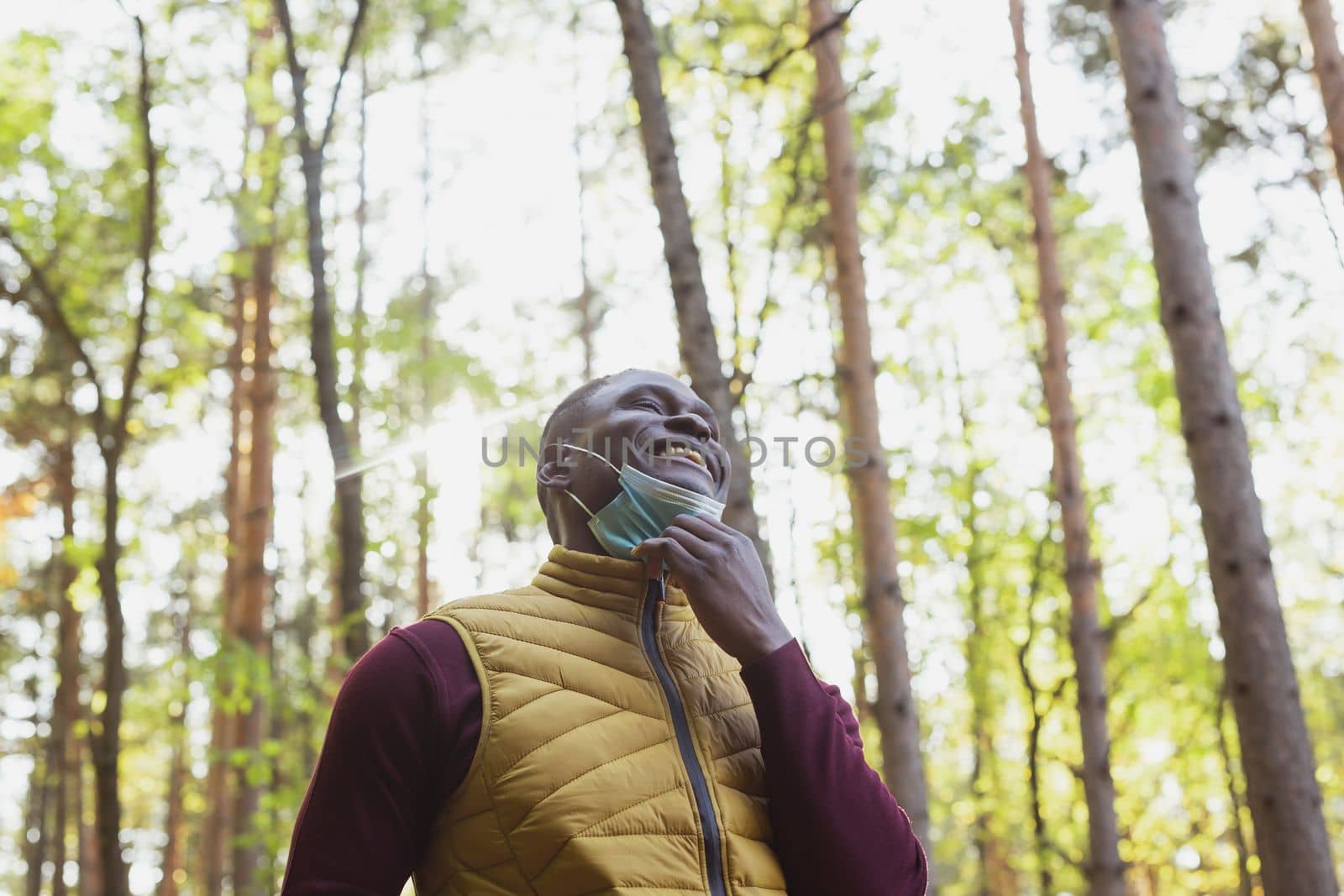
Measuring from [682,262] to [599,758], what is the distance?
251cm

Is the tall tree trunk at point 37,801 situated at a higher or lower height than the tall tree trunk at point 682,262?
lower

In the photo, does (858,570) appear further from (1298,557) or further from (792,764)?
(1298,557)

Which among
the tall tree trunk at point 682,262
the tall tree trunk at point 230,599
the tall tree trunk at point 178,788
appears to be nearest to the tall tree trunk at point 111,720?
the tall tree trunk at point 682,262

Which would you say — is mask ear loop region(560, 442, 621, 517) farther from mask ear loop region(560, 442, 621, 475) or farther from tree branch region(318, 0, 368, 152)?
tree branch region(318, 0, 368, 152)

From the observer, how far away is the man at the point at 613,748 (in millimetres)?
1688

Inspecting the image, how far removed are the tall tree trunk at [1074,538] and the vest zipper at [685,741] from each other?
24.0ft

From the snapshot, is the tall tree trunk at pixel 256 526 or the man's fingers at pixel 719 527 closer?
the man's fingers at pixel 719 527

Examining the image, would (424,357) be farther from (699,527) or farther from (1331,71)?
(699,527)

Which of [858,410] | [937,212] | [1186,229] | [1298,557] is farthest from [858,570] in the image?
[1298,557]

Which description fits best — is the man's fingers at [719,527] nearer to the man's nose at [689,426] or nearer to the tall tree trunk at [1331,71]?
the man's nose at [689,426]

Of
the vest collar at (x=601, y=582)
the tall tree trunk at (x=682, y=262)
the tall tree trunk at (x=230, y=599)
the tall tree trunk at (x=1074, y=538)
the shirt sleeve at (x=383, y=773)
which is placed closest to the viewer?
the shirt sleeve at (x=383, y=773)

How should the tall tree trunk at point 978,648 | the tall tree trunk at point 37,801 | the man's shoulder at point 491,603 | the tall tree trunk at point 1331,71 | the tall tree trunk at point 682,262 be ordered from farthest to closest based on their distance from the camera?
the tall tree trunk at point 37,801 < the tall tree trunk at point 978,648 < the tall tree trunk at point 1331,71 < the tall tree trunk at point 682,262 < the man's shoulder at point 491,603

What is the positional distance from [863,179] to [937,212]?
1285 millimetres

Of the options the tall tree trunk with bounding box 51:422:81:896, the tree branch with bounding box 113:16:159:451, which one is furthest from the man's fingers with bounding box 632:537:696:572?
the tall tree trunk with bounding box 51:422:81:896
